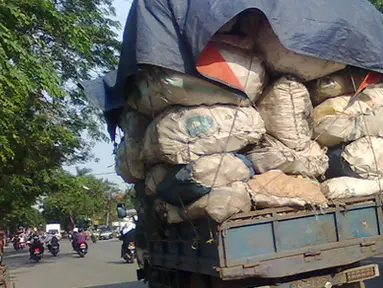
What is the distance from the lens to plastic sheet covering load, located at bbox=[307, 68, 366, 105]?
18.0 feet

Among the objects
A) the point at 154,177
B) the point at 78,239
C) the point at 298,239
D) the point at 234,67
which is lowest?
the point at 298,239

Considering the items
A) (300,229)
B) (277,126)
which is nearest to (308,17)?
(277,126)

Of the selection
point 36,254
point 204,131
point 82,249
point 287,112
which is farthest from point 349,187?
point 36,254

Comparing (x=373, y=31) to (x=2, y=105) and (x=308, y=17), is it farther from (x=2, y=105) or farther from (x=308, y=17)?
(x=2, y=105)

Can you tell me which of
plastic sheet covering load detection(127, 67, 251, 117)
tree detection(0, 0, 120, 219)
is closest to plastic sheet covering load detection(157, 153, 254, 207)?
plastic sheet covering load detection(127, 67, 251, 117)

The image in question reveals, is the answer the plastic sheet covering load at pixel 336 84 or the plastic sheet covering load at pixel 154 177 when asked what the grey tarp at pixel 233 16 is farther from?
the plastic sheet covering load at pixel 154 177

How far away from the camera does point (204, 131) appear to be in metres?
4.77

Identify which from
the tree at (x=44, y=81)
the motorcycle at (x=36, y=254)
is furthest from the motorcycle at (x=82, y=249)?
the tree at (x=44, y=81)

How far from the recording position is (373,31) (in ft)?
17.8

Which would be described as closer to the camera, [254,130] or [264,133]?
[254,130]

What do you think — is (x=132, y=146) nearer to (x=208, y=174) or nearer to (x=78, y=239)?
(x=208, y=174)

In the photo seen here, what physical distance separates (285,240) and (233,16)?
5.66 ft

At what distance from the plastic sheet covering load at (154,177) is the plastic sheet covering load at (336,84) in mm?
1511

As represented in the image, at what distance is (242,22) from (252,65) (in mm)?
360
